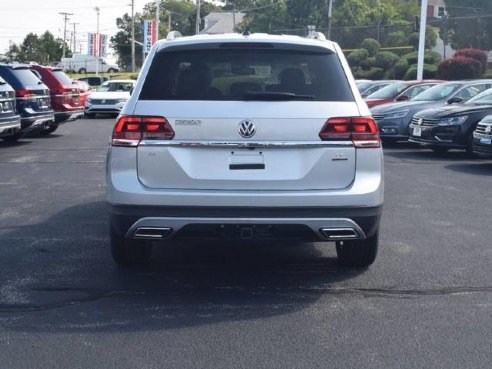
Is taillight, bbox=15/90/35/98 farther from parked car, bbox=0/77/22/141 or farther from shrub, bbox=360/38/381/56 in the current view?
shrub, bbox=360/38/381/56

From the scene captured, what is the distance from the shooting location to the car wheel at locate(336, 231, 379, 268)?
6.98 metres

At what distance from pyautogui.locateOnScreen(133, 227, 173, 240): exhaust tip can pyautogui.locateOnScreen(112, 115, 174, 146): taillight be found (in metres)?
0.62

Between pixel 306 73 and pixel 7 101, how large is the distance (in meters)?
11.4

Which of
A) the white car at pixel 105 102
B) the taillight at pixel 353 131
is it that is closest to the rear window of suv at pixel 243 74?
the taillight at pixel 353 131

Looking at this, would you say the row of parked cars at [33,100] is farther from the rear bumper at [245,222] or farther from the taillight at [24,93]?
the rear bumper at [245,222]

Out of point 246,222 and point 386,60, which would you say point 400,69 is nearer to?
point 386,60

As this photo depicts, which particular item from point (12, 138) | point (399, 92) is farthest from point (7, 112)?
point (399, 92)

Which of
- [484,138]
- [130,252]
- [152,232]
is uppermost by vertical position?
[484,138]

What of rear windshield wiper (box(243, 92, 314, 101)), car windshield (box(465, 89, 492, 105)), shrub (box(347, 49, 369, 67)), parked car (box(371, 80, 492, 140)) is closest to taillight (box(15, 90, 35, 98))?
parked car (box(371, 80, 492, 140))

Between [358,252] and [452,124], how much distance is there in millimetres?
10323

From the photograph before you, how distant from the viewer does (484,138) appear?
14672mm

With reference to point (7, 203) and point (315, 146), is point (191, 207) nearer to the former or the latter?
point (315, 146)

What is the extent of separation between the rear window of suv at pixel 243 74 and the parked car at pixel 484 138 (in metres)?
8.58

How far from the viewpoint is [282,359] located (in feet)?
16.9
